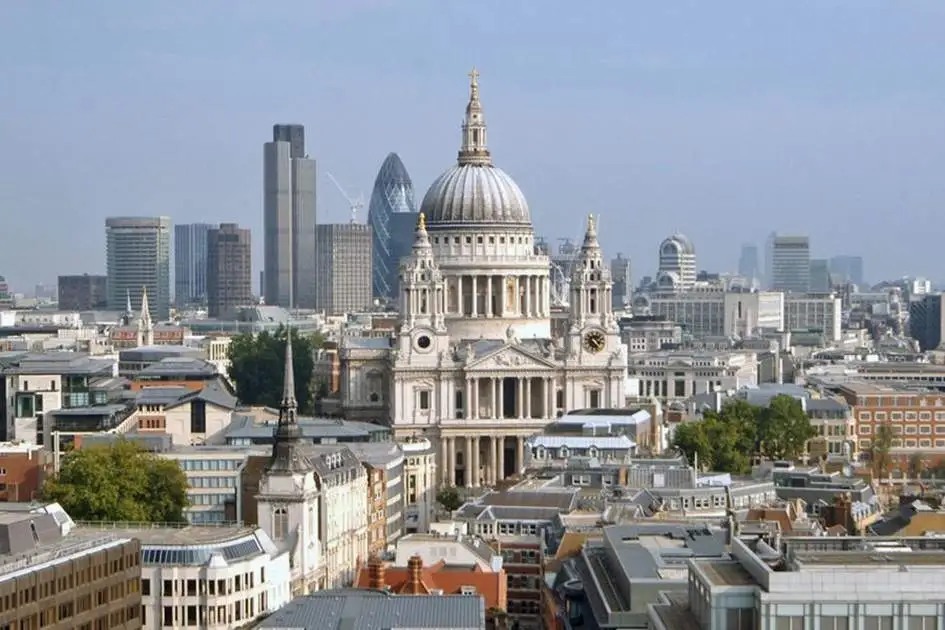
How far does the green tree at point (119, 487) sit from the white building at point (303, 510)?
710 cm

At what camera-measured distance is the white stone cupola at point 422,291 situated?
13975cm

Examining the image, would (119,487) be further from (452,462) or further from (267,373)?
(267,373)

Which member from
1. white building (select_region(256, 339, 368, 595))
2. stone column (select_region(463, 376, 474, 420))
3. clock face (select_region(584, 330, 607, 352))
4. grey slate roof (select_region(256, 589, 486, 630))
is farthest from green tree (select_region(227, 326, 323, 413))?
grey slate roof (select_region(256, 589, 486, 630))

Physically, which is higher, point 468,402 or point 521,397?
point 521,397

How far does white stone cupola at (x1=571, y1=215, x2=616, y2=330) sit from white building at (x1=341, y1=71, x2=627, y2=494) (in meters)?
0.06

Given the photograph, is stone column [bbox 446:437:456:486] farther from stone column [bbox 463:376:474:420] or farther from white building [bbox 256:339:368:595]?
white building [bbox 256:339:368:595]

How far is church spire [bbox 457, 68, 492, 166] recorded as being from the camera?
154 metres

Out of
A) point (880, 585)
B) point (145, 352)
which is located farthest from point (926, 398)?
point (880, 585)

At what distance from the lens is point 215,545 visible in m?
73.2

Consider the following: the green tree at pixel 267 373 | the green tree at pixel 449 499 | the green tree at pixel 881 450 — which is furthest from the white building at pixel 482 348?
the green tree at pixel 267 373

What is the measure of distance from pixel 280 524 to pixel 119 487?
11.4 metres

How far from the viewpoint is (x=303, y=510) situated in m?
83.4

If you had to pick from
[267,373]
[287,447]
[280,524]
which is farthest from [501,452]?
[280,524]

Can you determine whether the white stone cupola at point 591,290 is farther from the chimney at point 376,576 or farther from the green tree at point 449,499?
the chimney at point 376,576
